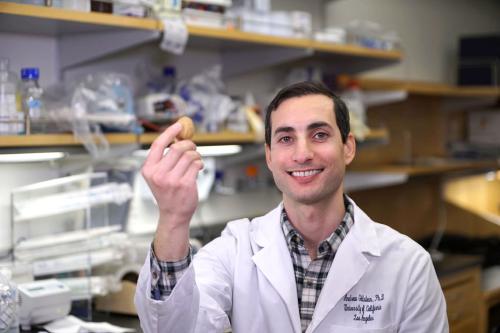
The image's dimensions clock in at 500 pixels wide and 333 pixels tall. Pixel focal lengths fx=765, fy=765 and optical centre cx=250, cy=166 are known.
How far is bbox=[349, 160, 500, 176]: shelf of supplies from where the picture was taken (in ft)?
12.1

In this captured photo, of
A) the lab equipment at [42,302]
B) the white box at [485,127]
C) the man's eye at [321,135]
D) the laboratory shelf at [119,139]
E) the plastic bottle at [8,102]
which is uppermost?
the plastic bottle at [8,102]

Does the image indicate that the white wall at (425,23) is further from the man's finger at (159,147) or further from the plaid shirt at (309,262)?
the man's finger at (159,147)

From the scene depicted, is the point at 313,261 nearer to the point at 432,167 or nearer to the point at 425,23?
the point at 432,167

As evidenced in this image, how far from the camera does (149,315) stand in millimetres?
1474

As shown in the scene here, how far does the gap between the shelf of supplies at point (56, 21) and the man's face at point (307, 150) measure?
678 mm

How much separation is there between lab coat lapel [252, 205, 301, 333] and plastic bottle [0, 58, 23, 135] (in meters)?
0.74

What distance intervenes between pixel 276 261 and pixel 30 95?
0.92m

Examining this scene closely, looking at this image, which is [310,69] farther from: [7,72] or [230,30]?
[7,72]

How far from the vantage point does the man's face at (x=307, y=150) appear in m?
1.77

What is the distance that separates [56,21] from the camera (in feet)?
7.23

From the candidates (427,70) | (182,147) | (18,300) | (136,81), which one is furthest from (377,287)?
(427,70)

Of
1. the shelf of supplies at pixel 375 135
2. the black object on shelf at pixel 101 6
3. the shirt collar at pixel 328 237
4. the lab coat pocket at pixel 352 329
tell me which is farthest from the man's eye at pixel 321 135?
the shelf of supplies at pixel 375 135

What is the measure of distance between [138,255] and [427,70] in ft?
9.14

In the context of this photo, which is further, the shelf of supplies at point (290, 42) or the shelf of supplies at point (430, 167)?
the shelf of supplies at point (430, 167)
